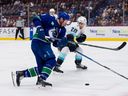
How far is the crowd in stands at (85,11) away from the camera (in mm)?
18328

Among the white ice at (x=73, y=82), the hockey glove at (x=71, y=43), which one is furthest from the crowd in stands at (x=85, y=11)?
the hockey glove at (x=71, y=43)

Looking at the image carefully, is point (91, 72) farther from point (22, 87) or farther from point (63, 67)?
point (22, 87)

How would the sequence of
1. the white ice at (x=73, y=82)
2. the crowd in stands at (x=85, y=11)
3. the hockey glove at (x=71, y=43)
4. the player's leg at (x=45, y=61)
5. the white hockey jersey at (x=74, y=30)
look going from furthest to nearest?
the crowd in stands at (x=85, y=11)
the white hockey jersey at (x=74, y=30)
the hockey glove at (x=71, y=43)
the player's leg at (x=45, y=61)
the white ice at (x=73, y=82)

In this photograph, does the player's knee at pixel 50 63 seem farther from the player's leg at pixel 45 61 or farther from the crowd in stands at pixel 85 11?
the crowd in stands at pixel 85 11

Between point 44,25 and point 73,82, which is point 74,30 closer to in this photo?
point 73,82

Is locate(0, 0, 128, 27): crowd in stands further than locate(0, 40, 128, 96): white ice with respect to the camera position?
Yes

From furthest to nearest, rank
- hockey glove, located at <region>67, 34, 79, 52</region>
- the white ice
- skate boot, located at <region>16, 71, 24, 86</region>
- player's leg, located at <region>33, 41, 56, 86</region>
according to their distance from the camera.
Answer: hockey glove, located at <region>67, 34, 79, 52</region>, skate boot, located at <region>16, 71, 24, 86</region>, player's leg, located at <region>33, 41, 56, 86</region>, the white ice

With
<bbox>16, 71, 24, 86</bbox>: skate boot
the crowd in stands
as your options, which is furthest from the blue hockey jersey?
the crowd in stands

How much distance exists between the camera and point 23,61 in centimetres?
1012

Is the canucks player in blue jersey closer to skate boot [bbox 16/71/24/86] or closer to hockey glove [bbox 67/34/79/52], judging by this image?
skate boot [bbox 16/71/24/86]

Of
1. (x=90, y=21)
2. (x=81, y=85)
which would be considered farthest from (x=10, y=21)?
(x=81, y=85)

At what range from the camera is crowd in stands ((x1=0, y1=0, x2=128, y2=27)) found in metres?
18.3

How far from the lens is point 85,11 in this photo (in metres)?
19.1

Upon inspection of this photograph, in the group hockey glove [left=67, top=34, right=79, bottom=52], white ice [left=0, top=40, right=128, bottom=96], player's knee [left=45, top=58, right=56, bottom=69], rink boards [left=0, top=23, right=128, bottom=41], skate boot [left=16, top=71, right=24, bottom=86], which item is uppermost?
hockey glove [left=67, top=34, right=79, bottom=52]
